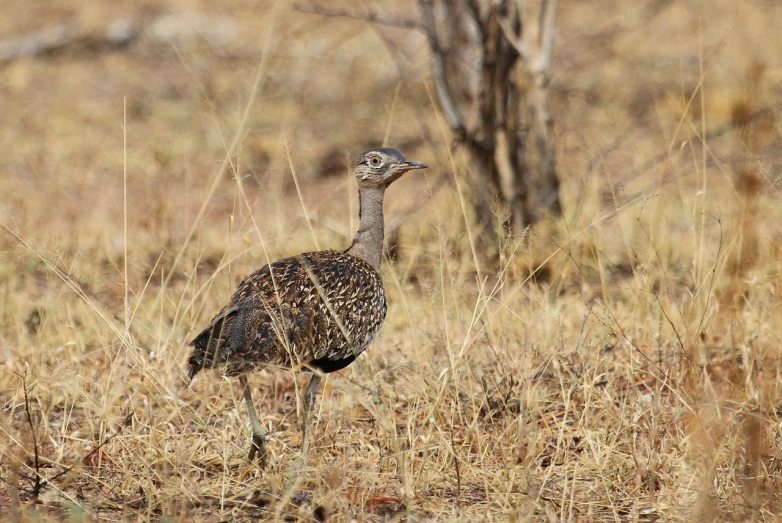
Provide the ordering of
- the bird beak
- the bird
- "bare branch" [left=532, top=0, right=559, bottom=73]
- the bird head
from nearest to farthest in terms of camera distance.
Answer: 1. the bird
2. the bird beak
3. the bird head
4. "bare branch" [left=532, top=0, right=559, bottom=73]

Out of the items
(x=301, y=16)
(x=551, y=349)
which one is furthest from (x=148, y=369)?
(x=301, y=16)

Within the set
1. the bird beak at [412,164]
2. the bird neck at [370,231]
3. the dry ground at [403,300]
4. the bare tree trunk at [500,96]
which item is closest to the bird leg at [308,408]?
the dry ground at [403,300]

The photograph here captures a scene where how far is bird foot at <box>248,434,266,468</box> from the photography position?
152 inches

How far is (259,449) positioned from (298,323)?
55 centimetres

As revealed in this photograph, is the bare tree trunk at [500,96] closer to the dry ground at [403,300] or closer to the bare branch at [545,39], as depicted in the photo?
the bare branch at [545,39]

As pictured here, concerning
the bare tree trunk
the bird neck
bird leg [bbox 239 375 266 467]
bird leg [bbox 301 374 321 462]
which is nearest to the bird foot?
bird leg [bbox 239 375 266 467]

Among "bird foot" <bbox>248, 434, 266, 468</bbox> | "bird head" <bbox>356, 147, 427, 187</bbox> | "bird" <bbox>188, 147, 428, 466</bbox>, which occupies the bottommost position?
"bird foot" <bbox>248, 434, 266, 468</bbox>

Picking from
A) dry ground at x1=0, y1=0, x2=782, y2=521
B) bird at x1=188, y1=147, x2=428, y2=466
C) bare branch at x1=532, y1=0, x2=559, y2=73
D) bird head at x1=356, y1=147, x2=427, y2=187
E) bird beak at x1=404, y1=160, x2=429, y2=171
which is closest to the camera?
dry ground at x1=0, y1=0, x2=782, y2=521

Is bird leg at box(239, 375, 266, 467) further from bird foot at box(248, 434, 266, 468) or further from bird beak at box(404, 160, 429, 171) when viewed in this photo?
bird beak at box(404, 160, 429, 171)

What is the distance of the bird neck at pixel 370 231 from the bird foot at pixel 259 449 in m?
1.18

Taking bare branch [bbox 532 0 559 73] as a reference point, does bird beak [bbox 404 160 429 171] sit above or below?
below

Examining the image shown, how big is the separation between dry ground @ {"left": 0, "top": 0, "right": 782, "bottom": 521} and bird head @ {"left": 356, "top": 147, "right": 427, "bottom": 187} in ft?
0.86

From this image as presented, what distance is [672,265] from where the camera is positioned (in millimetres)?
6285

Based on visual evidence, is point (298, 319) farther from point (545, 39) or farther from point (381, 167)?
point (545, 39)
